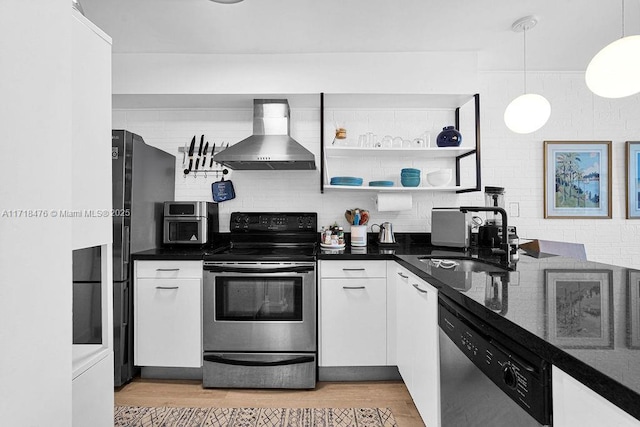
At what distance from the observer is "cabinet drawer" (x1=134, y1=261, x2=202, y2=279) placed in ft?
7.84

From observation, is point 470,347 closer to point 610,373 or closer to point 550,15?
point 610,373

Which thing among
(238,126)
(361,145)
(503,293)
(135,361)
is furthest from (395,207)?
(135,361)

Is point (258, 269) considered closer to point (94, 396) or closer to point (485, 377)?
point (94, 396)

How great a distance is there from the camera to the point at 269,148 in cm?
266

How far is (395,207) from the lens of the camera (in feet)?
9.57

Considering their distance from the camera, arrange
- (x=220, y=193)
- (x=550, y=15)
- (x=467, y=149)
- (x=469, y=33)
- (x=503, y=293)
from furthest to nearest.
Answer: (x=220, y=193) → (x=467, y=149) → (x=469, y=33) → (x=550, y=15) → (x=503, y=293)

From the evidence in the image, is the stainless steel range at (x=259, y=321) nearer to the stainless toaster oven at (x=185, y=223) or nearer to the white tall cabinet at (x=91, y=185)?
the stainless toaster oven at (x=185, y=223)

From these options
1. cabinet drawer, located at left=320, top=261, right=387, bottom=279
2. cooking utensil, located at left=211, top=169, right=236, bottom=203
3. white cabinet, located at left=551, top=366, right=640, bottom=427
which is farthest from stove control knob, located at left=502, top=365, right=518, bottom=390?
cooking utensil, located at left=211, top=169, right=236, bottom=203

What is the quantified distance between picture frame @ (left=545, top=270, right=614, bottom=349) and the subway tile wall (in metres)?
1.83

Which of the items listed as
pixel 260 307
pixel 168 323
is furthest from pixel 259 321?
A: pixel 168 323

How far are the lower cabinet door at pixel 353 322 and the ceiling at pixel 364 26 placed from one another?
5.80ft

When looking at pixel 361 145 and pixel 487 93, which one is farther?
pixel 487 93

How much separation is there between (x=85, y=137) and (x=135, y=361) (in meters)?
1.85

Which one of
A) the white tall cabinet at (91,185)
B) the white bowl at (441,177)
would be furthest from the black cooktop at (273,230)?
the white tall cabinet at (91,185)
